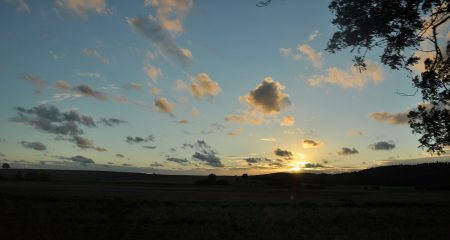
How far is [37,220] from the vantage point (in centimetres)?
2617

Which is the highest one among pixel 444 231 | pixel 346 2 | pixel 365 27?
pixel 346 2

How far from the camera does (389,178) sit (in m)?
180

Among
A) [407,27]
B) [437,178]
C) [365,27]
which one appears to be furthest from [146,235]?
[437,178]

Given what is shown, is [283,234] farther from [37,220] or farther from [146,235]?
[37,220]

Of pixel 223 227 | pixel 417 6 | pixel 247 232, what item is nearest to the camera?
pixel 417 6

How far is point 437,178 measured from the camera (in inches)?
6329

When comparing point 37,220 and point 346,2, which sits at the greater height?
point 346,2

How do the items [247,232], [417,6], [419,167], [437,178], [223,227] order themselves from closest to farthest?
[417,6], [247,232], [223,227], [437,178], [419,167]

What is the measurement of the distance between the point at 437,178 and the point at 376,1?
528 ft

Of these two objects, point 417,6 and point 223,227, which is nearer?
point 417,6

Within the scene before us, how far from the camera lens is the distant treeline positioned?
156m

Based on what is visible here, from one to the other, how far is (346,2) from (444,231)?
1465 centimetres

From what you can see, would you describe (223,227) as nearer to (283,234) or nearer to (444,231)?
(283,234)

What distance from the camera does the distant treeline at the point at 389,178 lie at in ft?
513
